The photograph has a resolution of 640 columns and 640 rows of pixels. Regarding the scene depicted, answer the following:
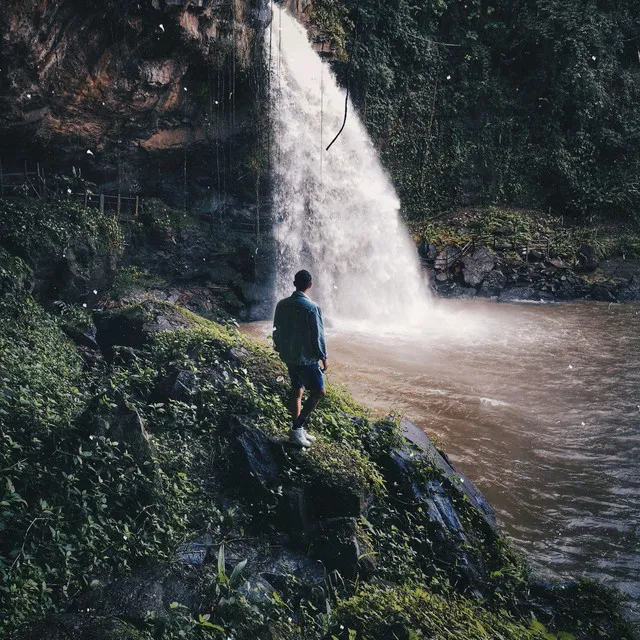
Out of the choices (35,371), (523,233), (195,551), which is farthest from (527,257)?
(195,551)

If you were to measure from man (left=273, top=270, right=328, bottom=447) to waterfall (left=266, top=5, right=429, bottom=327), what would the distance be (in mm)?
9835

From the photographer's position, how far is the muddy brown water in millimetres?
5578

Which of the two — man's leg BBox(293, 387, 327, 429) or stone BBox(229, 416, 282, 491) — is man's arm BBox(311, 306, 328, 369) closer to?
man's leg BBox(293, 387, 327, 429)

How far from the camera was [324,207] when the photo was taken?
16062 mm

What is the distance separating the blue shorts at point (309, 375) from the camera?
16.6 feet

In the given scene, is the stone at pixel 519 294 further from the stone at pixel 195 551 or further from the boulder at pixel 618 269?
the stone at pixel 195 551

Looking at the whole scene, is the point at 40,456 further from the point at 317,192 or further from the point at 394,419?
the point at 317,192

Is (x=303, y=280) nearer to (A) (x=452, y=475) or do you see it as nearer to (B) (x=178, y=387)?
(B) (x=178, y=387)

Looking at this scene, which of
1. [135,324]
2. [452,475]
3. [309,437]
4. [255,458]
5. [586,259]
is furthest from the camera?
[586,259]

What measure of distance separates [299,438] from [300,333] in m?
0.94

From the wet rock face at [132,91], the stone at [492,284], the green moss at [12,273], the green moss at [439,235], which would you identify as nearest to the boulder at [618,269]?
the stone at [492,284]

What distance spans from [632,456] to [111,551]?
6215mm

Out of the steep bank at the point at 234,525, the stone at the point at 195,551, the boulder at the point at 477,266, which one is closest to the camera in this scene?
the steep bank at the point at 234,525

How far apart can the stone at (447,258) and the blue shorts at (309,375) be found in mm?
13649
